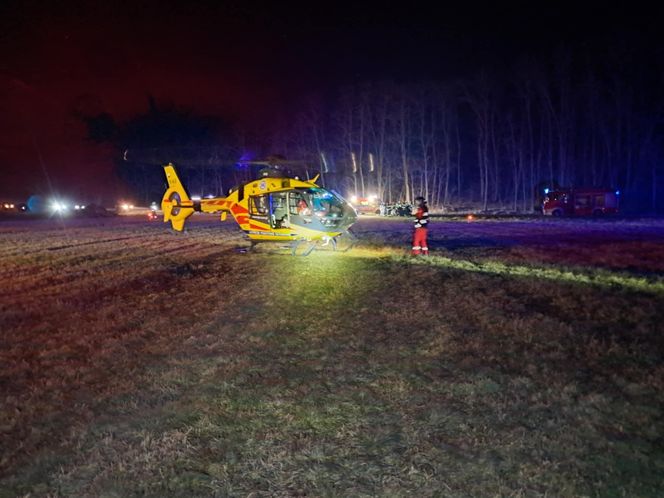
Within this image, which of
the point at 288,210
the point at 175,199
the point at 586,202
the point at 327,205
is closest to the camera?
the point at 327,205

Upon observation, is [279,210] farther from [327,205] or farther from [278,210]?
[327,205]

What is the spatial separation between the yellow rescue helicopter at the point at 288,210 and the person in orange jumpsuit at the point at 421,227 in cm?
217

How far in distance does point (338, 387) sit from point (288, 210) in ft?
35.8

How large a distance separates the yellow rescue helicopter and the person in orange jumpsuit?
2.17 meters

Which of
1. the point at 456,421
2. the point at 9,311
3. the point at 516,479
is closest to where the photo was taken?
the point at 516,479

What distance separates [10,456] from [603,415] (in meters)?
5.45

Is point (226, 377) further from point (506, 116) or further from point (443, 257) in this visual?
point (506, 116)

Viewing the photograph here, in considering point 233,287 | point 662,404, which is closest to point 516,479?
point 662,404

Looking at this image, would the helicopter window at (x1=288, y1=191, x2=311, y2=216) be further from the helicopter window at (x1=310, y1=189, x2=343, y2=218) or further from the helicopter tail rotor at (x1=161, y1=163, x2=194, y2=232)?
the helicopter tail rotor at (x1=161, y1=163, x2=194, y2=232)

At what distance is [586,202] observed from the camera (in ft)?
117

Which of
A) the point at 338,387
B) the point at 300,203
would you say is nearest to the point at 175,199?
the point at 300,203

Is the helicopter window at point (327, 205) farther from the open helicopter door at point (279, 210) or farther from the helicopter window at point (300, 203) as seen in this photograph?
the open helicopter door at point (279, 210)

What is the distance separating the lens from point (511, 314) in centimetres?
777

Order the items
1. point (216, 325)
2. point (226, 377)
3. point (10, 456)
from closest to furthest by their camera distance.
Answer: point (10, 456)
point (226, 377)
point (216, 325)
